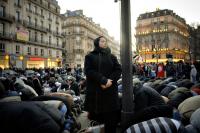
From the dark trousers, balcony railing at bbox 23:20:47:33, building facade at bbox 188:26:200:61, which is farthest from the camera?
building facade at bbox 188:26:200:61

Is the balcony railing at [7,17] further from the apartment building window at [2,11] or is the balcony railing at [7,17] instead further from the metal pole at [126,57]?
the metal pole at [126,57]

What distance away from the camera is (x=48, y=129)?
99.1 inches

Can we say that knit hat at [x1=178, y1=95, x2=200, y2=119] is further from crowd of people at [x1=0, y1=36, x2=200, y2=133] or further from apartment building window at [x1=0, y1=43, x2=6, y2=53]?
apartment building window at [x1=0, y1=43, x2=6, y2=53]

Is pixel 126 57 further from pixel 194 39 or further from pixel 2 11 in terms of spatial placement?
pixel 194 39

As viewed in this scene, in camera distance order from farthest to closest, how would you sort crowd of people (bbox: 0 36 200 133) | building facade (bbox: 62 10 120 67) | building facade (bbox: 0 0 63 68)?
building facade (bbox: 62 10 120 67), building facade (bbox: 0 0 63 68), crowd of people (bbox: 0 36 200 133)

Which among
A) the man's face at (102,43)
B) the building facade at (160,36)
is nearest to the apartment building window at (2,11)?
the man's face at (102,43)

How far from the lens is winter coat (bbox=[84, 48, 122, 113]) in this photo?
12.7 feet

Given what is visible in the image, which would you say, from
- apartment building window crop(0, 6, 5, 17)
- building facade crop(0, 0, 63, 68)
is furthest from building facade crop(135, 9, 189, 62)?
apartment building window crop(0, 6, 5, 17)

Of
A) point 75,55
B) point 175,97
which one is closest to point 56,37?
point 75,55

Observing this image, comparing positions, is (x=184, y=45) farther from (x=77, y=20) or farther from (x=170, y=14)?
(x=77, y=20)

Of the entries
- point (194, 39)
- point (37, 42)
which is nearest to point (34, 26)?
point (37, 42)

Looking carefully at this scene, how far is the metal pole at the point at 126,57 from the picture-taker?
427 centimetres

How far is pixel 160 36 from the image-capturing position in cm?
7238

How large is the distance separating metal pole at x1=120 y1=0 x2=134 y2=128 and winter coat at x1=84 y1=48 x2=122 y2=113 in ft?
0.72
